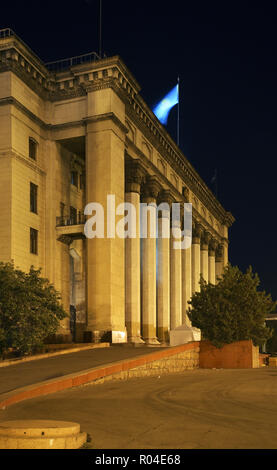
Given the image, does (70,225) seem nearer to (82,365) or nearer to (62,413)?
(82,365)

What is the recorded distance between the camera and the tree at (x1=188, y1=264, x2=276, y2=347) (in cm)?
3209

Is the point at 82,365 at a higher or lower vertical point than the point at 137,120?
lower

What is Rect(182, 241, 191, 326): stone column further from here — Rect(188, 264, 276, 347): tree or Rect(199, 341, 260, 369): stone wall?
Rect(199, 341, 260, 369): stone wall

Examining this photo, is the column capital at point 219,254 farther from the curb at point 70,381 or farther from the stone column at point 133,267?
the curb at point 70,381

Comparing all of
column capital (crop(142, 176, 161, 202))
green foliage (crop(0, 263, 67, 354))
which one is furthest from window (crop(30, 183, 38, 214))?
column capital (crop(142, 176, 161, 202))

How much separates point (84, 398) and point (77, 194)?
35.6 m

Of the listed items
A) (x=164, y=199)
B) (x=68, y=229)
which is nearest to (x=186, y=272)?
(x=164, y=199)

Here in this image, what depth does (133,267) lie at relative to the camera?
47656 mm

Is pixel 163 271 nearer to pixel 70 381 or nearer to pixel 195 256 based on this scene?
pixel 195 256

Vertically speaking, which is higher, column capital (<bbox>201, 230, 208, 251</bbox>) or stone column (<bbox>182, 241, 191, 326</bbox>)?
column capital (<bbox>201, 230, 208, 251</bbox>)

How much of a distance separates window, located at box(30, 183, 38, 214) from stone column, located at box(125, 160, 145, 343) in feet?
29.5

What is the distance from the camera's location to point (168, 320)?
190 ft

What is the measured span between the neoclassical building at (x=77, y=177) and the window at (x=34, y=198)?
8 cm
